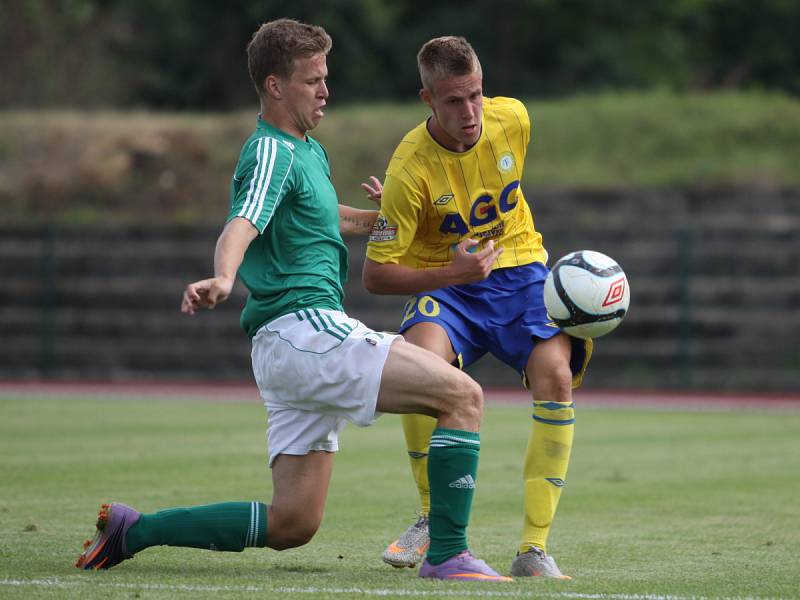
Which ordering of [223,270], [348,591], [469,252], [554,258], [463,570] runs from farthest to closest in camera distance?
[554,258], [469,252], [463,570], [348,591], [223,270]

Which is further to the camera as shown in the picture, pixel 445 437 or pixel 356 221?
pixel 356 221

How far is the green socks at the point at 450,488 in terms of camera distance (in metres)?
5.38

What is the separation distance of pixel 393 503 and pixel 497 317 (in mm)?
2394

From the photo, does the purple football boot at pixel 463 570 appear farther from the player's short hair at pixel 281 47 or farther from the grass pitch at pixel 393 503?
the player's short hair at pixel 281 47

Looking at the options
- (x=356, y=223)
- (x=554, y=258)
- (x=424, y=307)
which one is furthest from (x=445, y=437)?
(x=554, y=258)

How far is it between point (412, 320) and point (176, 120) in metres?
22.7

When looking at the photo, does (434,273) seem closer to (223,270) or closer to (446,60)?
(446,60)

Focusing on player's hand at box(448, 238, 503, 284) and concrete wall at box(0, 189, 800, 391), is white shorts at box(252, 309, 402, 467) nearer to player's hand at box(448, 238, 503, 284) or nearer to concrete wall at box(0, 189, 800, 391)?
→ player's hand at box(448, 238, 503, 284)

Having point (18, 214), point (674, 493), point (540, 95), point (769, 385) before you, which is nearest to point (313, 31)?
point (674, 493)

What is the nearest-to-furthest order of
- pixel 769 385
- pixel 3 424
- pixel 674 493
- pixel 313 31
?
pixel 313 31, pixel 674 493, pixel 3 424, pixel 769 385

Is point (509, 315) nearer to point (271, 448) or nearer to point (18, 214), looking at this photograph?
point (271, 448)

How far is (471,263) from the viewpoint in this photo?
577 cm

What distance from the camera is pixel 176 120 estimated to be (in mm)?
28266

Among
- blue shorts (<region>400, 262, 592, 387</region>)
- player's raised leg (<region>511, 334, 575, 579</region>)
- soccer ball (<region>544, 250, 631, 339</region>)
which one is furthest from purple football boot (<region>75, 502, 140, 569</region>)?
soccer ball (<region>544, 250, 631, 339</region>)
